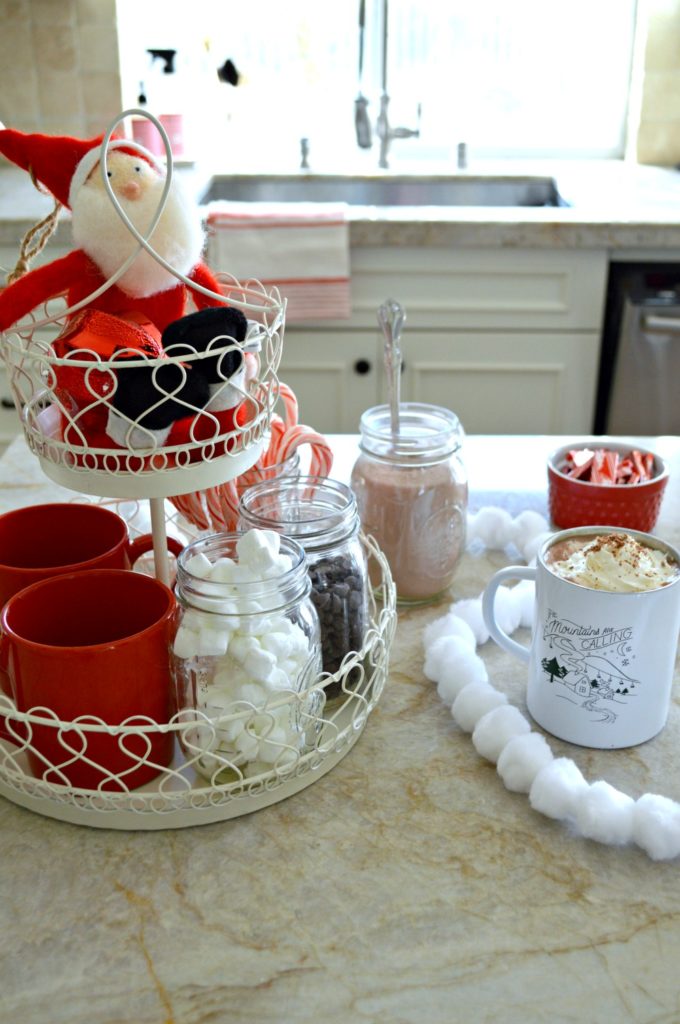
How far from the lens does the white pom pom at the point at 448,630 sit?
802mm

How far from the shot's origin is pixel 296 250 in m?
2.09

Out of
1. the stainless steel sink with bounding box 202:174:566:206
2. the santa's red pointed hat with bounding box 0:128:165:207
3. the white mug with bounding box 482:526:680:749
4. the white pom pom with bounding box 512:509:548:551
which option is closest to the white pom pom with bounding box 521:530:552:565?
the white pom pom with bounding box 512:509:548:551

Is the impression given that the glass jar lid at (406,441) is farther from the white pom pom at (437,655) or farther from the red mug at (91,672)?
the red mug at (91,672)

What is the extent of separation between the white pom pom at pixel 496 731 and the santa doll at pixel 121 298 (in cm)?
27

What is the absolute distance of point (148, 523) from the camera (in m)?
1.02

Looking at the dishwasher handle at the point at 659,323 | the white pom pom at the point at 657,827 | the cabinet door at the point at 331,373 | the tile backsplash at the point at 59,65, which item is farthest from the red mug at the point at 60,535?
the tile backsplash at the point at 59,65

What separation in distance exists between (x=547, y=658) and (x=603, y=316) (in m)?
1.60

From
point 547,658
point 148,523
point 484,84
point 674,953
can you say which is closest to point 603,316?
point 484,84

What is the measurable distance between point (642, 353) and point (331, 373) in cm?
66

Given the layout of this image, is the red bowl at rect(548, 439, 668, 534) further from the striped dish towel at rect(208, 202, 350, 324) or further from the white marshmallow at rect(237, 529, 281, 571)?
the striped dish towel at rect(208, 202, 350, 324)

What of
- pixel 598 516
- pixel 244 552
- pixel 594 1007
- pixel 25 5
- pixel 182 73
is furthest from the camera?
pixel 182 73

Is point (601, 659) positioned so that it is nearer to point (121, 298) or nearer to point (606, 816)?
point (606, 816)

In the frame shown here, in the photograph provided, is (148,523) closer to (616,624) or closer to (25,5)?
(616,624)

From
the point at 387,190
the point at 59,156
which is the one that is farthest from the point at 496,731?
the point at 387,190
